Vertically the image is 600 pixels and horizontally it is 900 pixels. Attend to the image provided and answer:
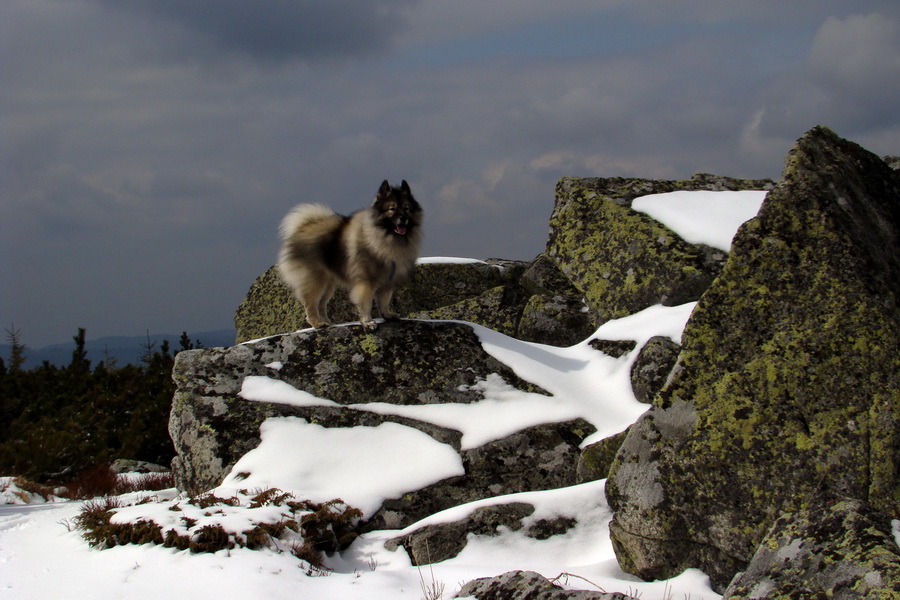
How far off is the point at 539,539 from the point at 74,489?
8.79 metres

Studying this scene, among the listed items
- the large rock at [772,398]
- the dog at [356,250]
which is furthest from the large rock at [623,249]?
the large rock at [772,398]

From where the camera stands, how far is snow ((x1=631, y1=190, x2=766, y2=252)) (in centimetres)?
890

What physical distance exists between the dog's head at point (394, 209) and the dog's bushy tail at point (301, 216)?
1.17 m

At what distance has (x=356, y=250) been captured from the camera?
877 cm

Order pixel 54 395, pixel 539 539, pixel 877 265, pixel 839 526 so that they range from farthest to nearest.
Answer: pixel 54 395 → pixel 539 539 → pixel 877 265 → pixel 839 526

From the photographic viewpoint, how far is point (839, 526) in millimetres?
3361

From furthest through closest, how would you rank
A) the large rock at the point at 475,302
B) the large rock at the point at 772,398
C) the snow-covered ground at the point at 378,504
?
the large rock at the point at 475,302 → the snow-covered ground at the point at 378,504 → the large rock at the point at 772,398

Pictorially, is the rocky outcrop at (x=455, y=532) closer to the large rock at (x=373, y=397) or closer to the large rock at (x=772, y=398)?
the large rock at (x=373, y=397)

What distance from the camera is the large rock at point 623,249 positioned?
8508mm

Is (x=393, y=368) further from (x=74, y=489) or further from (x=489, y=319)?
(x=74, y=489)

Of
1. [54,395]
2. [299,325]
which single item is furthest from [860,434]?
[54,395]

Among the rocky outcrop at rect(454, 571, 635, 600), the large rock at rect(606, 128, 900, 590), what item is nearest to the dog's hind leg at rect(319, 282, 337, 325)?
the large rock at rect(606, 128, 900, 590)

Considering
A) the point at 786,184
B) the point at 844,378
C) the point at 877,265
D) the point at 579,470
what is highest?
the point at 786,184

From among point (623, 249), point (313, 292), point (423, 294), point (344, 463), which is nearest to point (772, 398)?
point (344, 463)
